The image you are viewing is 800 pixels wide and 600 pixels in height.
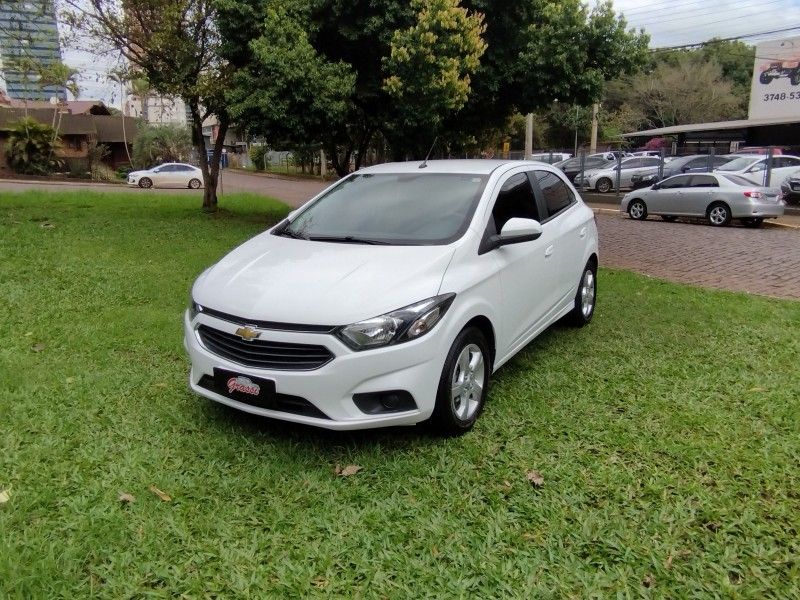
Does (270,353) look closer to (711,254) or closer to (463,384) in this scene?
(463,384)

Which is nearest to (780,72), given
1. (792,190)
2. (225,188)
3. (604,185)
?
(604,185)

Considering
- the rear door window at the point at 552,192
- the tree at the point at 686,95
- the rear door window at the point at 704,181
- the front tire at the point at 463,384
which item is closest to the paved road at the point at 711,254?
the rear door window at the point at 704,181

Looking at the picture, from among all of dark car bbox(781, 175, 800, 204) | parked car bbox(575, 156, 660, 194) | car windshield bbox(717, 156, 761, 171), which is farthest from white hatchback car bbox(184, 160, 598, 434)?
parked car bbox(575, 156, 660, 194)

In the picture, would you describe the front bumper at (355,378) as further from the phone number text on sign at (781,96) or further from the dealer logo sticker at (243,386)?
the phone number text on sign at (781,96)

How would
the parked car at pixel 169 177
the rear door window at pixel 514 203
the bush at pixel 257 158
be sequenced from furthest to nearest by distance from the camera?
the bush at pixel 257 158 → the parked car at pixel 169 177 → the rear door window at pixel 514 203

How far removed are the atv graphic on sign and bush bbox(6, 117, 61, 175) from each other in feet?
127

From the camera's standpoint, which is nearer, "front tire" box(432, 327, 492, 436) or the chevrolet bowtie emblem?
the chevrolet bowtie emblem

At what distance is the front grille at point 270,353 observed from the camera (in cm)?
335

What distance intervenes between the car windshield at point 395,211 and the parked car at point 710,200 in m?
12.3

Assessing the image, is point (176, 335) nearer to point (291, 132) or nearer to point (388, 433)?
point (388, 433)

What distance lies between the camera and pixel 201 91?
37.1 feet

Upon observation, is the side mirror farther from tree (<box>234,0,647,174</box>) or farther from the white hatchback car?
tree (<box>234,0,647,174</box>)

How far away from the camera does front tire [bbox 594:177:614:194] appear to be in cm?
2464

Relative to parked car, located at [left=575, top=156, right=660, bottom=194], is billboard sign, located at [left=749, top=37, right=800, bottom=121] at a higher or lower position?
higher
